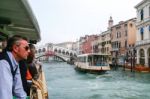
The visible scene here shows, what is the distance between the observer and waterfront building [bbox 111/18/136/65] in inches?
1620

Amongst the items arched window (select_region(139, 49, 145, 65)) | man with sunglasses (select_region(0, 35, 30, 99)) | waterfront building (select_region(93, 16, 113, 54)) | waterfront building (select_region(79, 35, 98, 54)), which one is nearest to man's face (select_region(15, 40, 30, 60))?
man with sunglasses (select_region(0, 35, 30, 99))

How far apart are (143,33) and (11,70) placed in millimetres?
29997

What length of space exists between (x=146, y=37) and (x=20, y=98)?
2915cm

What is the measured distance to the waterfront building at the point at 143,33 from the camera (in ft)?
97.5

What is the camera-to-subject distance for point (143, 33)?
30797mm

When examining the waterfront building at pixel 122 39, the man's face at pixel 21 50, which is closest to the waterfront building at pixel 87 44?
the waterfront building at pixel 122 39

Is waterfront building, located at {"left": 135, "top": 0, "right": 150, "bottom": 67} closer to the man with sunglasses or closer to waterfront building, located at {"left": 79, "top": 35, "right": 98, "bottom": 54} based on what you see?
waterfront building, located at {"left": 79, "top": 35, "right": 98, "bottom": 54}

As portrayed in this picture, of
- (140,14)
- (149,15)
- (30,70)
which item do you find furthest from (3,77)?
(140,14)

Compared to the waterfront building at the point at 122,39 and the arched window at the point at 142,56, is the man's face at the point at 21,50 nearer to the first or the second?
the arched window at the point at 142,56

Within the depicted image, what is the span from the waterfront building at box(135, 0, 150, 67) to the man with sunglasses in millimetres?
28112

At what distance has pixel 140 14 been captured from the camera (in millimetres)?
32000

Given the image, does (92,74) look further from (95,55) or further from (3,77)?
(3,77)

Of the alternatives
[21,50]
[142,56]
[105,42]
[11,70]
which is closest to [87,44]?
[105,42]

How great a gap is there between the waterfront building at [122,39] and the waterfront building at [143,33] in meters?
7.07
